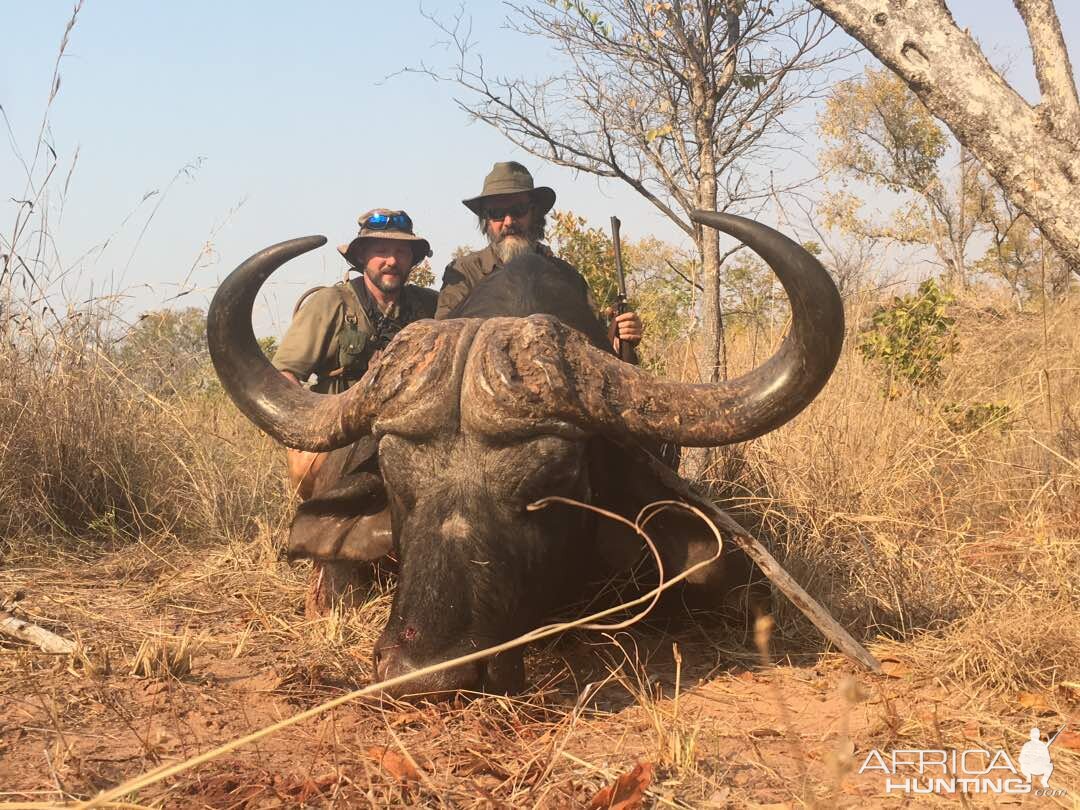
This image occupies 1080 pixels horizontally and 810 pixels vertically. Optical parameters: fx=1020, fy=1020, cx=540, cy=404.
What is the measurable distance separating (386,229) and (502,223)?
846mm

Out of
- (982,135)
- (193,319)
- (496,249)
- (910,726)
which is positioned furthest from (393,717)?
(193,319)

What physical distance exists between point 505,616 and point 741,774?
867mm

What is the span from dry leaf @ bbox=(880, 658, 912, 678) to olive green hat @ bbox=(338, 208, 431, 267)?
3.91 metres

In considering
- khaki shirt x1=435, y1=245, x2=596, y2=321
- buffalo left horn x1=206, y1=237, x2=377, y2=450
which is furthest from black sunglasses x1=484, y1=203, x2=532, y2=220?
buffalo left horn x1=206, y1=237, x2=377, y2=450

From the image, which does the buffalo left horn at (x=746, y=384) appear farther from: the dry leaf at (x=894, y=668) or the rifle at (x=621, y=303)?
the rifle at (x=621, y=303)

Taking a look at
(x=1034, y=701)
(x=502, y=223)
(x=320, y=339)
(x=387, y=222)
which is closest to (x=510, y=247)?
(x=502, y=223)

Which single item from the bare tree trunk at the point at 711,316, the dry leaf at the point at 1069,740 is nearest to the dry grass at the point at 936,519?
the dry leaf at the point at 1069,740

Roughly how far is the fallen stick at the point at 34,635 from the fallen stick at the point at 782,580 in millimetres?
2211

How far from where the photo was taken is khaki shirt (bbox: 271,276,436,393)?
6156 mm

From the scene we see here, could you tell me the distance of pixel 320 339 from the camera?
20.3 ft

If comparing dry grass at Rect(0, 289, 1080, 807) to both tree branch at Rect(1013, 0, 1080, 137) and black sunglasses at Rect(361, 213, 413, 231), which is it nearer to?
tree branch at Rect(1013, 0, 1080, 137)

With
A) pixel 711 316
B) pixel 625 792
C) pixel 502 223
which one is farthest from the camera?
pixel 711 316

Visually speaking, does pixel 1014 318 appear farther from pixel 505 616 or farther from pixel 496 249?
pixel 505 616

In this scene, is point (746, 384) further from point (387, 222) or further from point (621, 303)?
point (387, 222)
